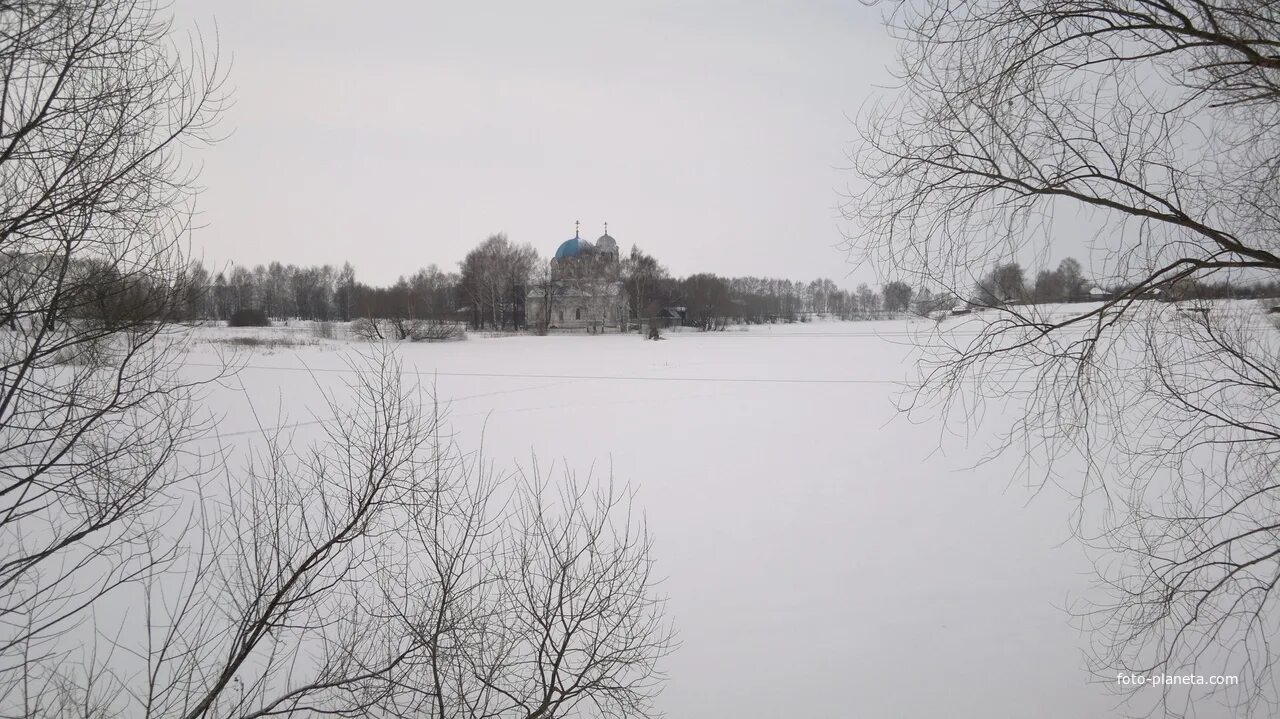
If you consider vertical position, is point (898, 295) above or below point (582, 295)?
below

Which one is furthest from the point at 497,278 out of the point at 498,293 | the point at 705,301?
the point at 705,301

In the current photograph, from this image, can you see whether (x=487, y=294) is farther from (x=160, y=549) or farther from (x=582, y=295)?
(x=160, y=549)

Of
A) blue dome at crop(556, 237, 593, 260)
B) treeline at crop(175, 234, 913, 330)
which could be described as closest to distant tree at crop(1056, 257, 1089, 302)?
treeline at crop(175, 234, 913, 330)

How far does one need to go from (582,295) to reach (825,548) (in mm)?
59332

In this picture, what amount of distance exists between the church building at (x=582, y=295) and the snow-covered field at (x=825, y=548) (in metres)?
45.8

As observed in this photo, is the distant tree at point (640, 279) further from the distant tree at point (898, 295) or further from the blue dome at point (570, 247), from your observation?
the distant tree at point (898, 295)

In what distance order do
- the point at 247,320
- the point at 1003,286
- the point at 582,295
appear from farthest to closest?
1. the point at 582,295
2. the point at 247,320
3. the point at 1003,286

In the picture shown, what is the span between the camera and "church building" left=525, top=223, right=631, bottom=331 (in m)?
65.6

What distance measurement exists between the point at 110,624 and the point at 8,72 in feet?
18.2

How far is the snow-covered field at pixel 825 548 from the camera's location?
604 cm

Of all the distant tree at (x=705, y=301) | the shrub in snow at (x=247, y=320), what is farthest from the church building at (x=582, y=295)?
the shrub in snow at (x=247, y=320)

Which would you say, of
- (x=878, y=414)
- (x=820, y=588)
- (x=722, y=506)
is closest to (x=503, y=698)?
(x=820, y=588)

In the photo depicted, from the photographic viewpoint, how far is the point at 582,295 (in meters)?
67.0

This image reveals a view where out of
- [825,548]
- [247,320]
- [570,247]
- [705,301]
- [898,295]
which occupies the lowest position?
[825,548]
